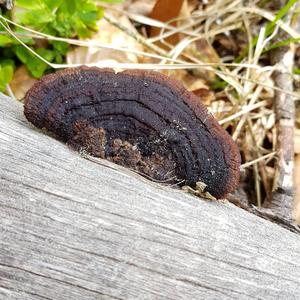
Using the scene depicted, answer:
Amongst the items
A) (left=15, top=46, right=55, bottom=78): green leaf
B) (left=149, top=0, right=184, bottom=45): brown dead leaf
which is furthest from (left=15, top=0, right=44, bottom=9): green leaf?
(left=149, top=0, right=184, bottom=45): brown dead leaf

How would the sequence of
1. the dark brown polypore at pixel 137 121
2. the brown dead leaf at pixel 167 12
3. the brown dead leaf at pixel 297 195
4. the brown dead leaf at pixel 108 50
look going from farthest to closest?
the brown dead leaf at pixel 167 12, the brown dead leaf at pixel 108 50, the brown dead leaf at pixel 297 195, the dark brown polypore at pixel 137 121

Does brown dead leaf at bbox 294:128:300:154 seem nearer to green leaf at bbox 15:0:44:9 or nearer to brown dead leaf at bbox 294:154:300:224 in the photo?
brown dead leaf at bbox 294:154:300:224

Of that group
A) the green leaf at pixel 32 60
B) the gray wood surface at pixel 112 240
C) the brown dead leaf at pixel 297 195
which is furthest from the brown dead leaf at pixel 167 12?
the gray wood surface at pixel 112 240

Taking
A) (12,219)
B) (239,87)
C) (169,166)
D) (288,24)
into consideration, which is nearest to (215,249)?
(169,166)

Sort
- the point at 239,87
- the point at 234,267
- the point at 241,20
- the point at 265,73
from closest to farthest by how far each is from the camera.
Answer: the point at 234,267 < the point at 239,87 < the point at 265,73 < the point at 241,20

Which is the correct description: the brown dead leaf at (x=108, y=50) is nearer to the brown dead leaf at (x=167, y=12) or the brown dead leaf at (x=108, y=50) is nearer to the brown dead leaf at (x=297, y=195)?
the brown dead leaf at (x=167, y=12)

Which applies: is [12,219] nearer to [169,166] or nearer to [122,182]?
[122,182]
